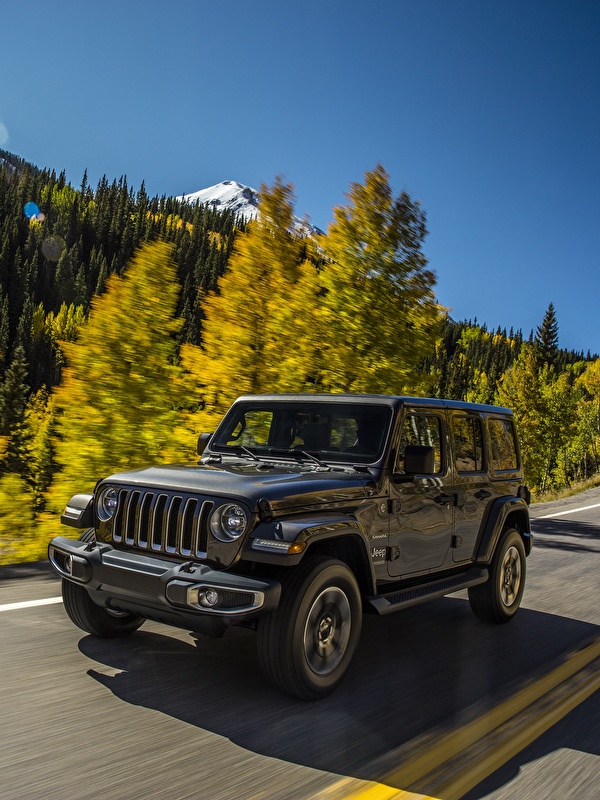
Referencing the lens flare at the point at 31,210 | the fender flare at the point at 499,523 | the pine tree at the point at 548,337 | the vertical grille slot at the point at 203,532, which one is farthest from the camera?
the lens flare at the point at 31,210

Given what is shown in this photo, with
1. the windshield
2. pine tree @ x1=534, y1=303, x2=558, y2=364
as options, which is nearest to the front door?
the windshield

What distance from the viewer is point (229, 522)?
392 cm

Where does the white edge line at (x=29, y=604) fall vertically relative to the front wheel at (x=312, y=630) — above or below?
below

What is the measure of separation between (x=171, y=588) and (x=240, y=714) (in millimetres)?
766

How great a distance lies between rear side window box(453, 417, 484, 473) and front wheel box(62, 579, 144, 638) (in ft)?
9.30

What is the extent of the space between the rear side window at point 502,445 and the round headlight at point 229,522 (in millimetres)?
3137

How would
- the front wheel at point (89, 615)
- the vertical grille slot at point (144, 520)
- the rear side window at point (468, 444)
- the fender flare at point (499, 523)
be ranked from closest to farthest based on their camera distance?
the vertical grille slot at point (144, 520) < the front wheel at point (89, 615) < the rear side window at point (468, 444) < the fender flare at point (499, 523)

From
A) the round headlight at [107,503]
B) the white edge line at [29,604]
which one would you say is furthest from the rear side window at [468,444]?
the white edge line at [29,604]

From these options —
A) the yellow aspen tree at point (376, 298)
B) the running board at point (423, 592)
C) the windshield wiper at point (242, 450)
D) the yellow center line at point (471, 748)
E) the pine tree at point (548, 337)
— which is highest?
the pine tree at point (548, 337)

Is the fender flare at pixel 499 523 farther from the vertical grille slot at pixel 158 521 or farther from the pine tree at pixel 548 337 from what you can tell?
the pine tree at pixel 548 337

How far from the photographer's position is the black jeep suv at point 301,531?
3830mm

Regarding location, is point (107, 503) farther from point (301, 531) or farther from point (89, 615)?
point (301, 531)

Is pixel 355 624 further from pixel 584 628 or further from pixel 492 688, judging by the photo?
pixel 584 628

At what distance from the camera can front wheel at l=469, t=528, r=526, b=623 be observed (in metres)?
6.00
